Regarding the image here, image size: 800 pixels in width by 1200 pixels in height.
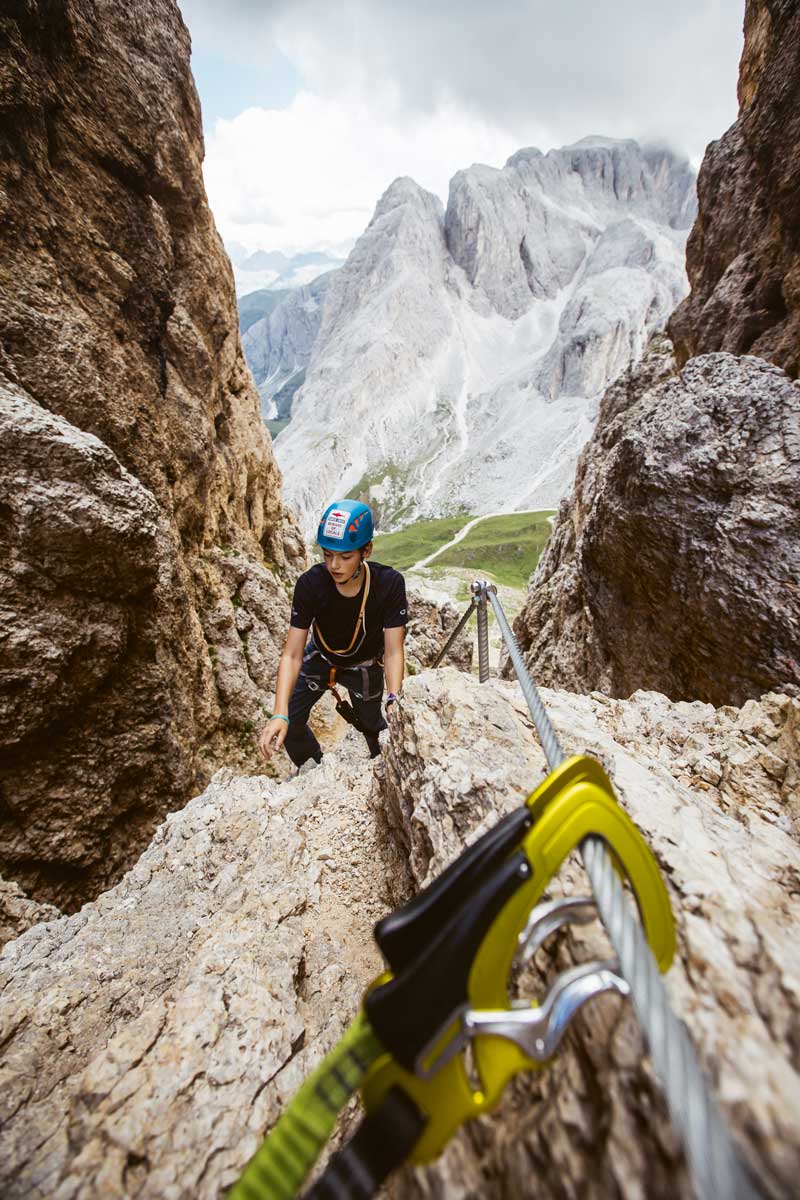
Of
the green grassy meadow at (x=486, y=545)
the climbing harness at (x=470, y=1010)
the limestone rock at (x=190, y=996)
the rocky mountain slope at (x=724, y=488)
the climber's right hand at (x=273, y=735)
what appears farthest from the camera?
the green grassy meadow at (x=486, y=545)

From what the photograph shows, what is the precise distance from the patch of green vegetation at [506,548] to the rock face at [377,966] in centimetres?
→ 9707

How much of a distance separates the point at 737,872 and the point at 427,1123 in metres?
2.36

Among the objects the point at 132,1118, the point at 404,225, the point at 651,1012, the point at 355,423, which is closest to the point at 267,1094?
the point at 132,1118

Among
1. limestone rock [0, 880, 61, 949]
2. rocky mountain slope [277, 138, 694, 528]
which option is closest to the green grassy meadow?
rocky mountain slope [277, 138, 694, 528]

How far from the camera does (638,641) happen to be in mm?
10289

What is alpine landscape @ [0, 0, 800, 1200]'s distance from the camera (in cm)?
194

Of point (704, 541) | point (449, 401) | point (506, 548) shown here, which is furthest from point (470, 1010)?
point (449, 401)

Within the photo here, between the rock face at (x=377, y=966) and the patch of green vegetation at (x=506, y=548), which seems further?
the patch of green vegetation at (x=506, y=548)

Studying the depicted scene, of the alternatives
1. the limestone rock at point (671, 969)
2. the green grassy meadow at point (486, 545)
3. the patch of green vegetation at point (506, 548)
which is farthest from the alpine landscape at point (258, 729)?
the patch of green vegetation at point (506, 548)

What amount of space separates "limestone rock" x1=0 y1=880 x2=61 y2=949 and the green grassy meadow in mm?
95607

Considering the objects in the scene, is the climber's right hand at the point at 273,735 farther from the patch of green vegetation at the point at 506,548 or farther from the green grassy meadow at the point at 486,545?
the patch of green vegetation at the point at 506,548

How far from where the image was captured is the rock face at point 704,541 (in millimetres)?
7195

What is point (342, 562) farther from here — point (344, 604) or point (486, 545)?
point (486, 545)

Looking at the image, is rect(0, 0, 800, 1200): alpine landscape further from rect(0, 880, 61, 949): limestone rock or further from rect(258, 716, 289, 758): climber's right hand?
rect(258, 716, 289, 758): climber's right hand
